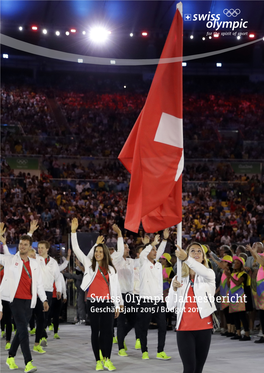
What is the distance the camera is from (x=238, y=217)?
2194 centimetres

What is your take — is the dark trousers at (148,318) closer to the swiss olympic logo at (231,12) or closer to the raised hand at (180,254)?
the raised hand at (180,254)

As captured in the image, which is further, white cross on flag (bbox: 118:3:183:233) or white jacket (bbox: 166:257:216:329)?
white cross on flag (bbox: 118:3:183:233)

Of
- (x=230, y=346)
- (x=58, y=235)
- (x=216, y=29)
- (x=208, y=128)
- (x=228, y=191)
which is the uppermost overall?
(x=216, y=29)

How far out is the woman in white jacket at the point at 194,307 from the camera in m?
5.12

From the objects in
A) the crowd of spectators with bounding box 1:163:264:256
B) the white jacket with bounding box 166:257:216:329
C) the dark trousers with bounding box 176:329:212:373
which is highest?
the crowd of spectators with bounding box 1:163:264:256

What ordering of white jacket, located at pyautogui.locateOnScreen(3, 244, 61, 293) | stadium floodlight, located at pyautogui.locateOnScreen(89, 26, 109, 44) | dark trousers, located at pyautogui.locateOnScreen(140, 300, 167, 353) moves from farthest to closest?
stadium floodlight, located at pyautogui.locateOnScreen(89, 26, 109, 44) < white jacket, located at pyautogui.locateOnScreen(3, 244, 61, 293) < dark trousers, located at pyautogui.locateOnScreen(140, 300, 167, 353)

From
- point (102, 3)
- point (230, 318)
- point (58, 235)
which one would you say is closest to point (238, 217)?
point (58, 235)

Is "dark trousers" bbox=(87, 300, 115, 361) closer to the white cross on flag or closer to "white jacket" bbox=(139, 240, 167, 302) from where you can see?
"white jacket" bbox=(139, 240, 167, 302)

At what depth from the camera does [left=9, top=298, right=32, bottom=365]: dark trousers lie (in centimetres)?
734

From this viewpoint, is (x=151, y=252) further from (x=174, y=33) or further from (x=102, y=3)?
(x=102, y=3)

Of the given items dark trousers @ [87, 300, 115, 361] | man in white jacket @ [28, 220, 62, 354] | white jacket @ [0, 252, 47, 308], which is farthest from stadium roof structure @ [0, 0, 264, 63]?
dark trousers @ [87, 300, 115, 361]

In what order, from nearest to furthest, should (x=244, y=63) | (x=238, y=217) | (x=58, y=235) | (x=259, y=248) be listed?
(x=259, y=248), (x=58, y=235), (x=238, y=217), (x=244, y=63)

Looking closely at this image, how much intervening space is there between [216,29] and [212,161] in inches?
349

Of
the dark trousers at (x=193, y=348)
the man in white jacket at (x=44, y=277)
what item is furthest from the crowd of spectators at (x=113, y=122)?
the dark trousers at (x=193, y=348)
